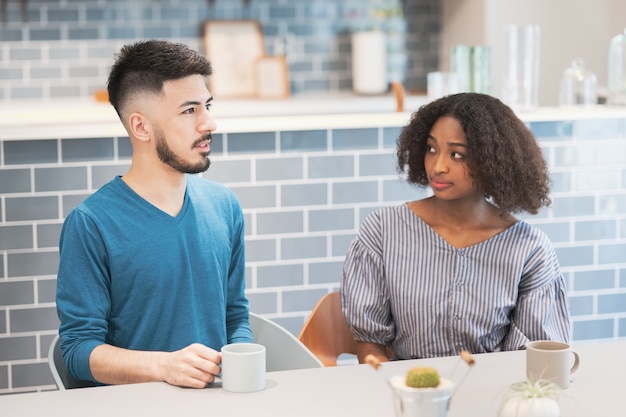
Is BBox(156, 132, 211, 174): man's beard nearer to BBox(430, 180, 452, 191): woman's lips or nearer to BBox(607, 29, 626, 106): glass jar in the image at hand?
BBox(430, 180, 452, 191): woman's lips

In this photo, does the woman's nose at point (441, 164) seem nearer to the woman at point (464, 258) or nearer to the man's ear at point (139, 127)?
the woman at point (464, 258)

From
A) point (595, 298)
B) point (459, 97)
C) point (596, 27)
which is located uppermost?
point (596, 27)

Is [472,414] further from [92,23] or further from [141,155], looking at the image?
[92,23]

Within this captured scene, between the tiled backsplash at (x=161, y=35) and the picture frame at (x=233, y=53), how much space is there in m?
0.07

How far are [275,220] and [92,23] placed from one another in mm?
2008

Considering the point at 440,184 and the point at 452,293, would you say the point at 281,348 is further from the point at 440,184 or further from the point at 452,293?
the point at 440,184

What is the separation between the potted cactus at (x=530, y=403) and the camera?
1521 millimetres

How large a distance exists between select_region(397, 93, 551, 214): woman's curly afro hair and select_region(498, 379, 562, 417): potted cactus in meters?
0.85

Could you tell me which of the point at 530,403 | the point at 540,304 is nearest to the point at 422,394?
the point at 530,403

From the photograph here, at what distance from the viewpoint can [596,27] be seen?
4.41 m

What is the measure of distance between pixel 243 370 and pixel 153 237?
48 centimetres

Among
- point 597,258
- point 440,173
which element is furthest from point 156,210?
point 597,258

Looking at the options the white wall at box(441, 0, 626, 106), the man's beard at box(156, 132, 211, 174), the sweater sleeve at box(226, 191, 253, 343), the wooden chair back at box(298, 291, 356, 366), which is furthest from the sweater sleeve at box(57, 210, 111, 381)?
the white wall at box(441, 0, 626, 106)

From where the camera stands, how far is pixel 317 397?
5.71ft
